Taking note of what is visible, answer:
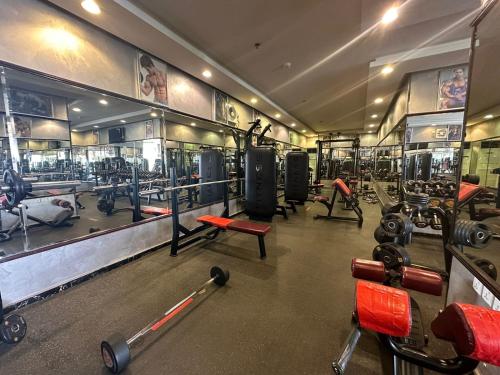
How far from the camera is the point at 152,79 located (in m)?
3.23

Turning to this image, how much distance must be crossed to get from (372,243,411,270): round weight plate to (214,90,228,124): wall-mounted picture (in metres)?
4.13

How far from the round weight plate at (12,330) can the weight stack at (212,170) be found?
3323mm

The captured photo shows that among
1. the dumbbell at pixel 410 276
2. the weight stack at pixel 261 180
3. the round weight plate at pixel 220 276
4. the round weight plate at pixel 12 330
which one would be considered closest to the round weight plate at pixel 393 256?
the dumbbell at pixel 410 276

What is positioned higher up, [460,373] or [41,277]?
[460,373]

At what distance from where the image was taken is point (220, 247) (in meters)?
3.31

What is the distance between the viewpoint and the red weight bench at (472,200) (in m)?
2.43

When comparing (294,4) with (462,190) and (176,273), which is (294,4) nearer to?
(462,190)

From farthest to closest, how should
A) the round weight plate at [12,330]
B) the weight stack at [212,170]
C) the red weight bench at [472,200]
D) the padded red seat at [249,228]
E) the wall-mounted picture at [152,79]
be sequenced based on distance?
the weight stack at [212,170]
the wall-mounted picture at [152,79]
the padded red seat at [249,228]
the red weight bench at [472,200]
the round weight plate at [12,330]

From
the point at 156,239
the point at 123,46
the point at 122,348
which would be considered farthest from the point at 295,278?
the point at 123,46

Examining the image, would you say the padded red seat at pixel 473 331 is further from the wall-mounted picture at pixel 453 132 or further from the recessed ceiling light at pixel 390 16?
the wall-mounted picture at pixel 453 132

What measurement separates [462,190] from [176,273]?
11.9 feet

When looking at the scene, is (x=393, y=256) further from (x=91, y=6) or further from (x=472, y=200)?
(x=91, y=6)

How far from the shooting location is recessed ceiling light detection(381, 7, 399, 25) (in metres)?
2.57

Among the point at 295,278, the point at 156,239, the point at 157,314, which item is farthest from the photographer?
the point at 156,239
